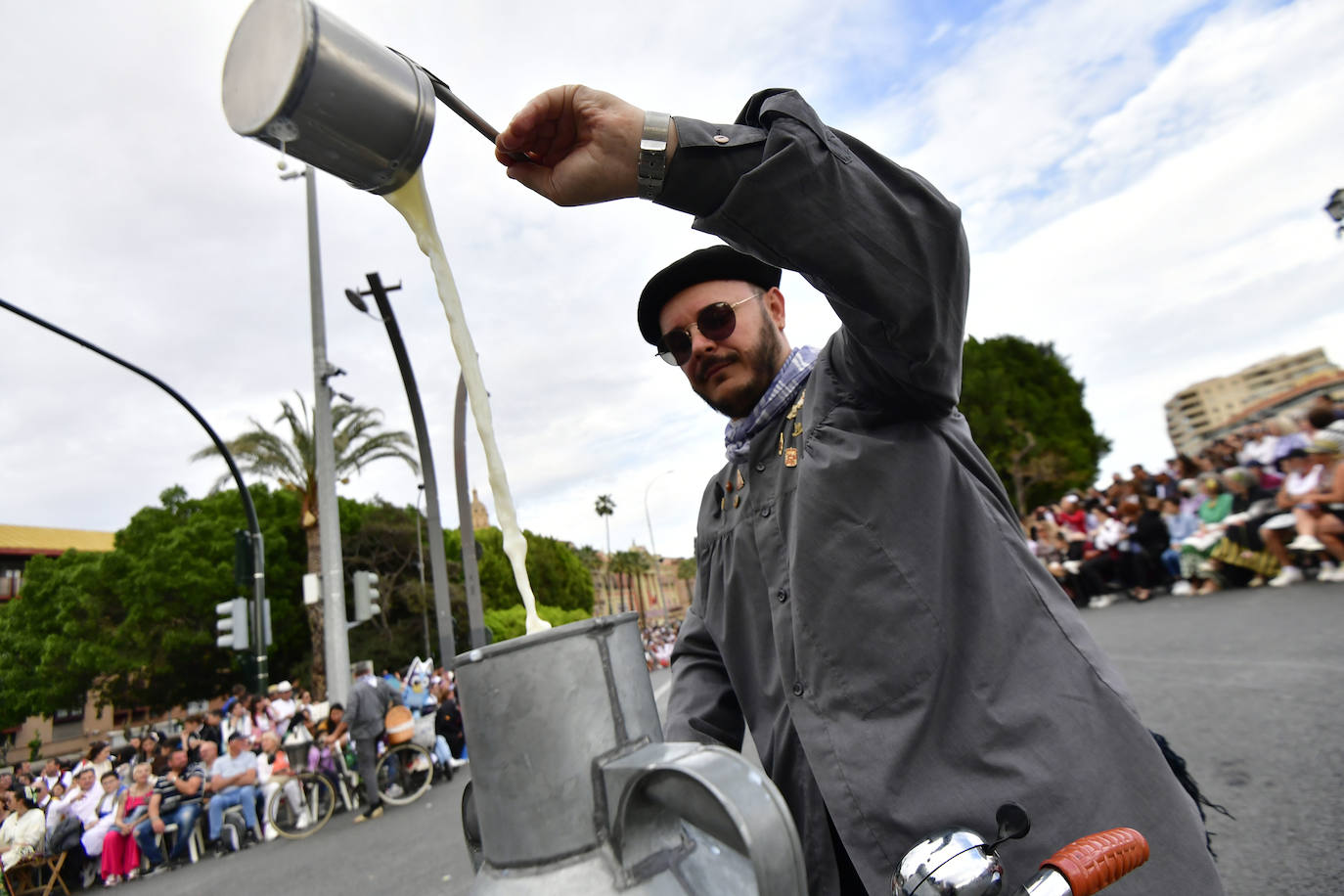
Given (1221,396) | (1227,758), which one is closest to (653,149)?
(1227,758)

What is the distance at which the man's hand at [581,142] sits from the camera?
0.98m

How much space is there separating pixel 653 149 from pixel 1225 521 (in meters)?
9.62

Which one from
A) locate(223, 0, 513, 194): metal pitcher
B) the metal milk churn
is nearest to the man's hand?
locate(223, 0, 513, 194): metal pitcher

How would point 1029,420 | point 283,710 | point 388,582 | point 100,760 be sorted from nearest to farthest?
point 100,760 → point 283,710 → point 388,582 → point 1029,420

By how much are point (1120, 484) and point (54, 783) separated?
16.5 meters

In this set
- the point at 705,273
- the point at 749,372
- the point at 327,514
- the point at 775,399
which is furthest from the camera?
the point at 327,514

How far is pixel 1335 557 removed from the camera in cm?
704

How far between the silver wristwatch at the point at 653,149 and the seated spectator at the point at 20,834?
39.5ft

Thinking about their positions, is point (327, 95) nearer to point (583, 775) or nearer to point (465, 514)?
point (583, 775)

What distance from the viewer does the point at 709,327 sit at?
1.65m

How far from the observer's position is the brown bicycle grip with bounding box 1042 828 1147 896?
0.81 meters

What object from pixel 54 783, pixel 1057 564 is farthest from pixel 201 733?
pixel 1057 564

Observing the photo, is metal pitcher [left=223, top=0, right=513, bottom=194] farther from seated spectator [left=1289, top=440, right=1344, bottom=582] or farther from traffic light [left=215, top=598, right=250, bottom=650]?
traffic light [left=215, top=598, right=250, bottom=650]

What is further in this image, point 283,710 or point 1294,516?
point 283,710
